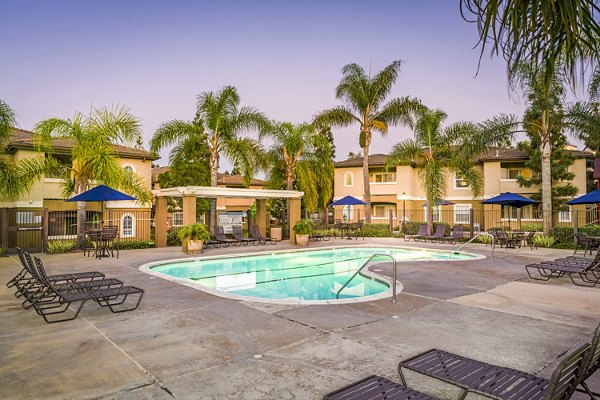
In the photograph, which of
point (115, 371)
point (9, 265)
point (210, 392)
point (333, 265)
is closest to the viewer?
point (210, 392)

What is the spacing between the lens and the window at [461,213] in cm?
3341

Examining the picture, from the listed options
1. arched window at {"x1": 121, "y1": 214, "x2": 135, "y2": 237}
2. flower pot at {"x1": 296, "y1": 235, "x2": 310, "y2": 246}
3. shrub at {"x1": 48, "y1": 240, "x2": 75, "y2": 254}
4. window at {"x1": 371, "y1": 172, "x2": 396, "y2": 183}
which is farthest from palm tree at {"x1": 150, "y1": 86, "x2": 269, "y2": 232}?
window at {"x1": 371, "y1": 172, "x2": 396, "y2": 183}

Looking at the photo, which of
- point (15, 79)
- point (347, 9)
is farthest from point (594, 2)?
point (15, 79)

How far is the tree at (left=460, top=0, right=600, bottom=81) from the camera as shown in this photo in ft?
6.83

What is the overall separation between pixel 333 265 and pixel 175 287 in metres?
7.31

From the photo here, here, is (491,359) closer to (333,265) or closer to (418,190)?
(333,265)

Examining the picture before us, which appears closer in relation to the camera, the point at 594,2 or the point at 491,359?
the point at 594,2

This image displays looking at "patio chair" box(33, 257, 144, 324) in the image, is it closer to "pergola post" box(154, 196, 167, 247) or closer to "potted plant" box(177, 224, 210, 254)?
"potted plant" box(177, 224, 210, 254)

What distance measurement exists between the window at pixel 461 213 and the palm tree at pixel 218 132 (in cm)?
1999

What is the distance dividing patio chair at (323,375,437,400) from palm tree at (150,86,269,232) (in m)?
18.4

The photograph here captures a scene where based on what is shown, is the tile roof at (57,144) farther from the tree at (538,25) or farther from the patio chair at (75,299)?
the tree at (538,25)

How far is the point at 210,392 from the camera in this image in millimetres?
3791

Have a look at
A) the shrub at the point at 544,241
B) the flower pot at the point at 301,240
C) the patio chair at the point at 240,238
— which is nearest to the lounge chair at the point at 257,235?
the patio chair at the point at 240,238

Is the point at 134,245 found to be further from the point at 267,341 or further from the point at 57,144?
the point at 267,341
